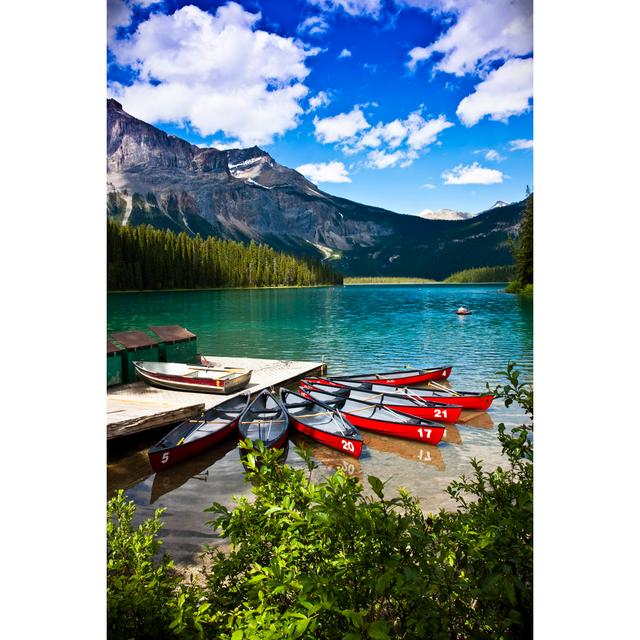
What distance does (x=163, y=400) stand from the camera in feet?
21.8

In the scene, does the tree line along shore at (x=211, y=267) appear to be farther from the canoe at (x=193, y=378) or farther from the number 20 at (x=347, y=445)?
the number 20 at (x=347, y=445)

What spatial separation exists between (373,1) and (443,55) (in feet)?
1.26

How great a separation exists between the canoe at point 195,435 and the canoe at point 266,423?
205 millimetres

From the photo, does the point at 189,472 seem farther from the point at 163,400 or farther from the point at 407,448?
the point at 407,448

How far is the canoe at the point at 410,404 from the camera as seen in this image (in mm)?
6523

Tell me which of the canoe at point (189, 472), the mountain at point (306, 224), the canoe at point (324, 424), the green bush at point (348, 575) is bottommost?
the canoe at point (189, 472)

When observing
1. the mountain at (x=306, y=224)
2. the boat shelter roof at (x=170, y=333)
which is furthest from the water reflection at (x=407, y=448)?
the mountain at (x=306, y=224)

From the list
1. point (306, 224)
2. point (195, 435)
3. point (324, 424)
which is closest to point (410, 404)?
point (324, 424)

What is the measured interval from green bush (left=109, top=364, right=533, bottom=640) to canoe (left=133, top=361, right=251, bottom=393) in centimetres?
645

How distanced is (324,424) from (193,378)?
2994 mm

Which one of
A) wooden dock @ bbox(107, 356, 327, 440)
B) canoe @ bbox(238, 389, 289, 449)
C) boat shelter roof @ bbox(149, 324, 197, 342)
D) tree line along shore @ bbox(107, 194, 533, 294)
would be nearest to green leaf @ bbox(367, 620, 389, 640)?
tree line along shore @ bbox(107, 194, 533, 294)

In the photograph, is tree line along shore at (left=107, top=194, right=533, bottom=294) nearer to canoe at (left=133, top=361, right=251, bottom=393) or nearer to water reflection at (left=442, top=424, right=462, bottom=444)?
canoe at (left=133, top=361, right=251, bottom=393)

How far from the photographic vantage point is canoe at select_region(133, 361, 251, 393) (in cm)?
755
